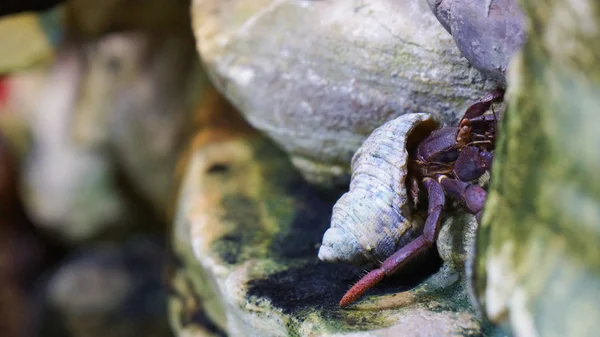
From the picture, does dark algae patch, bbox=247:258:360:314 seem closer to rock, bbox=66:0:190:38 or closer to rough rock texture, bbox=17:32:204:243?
rough rock texture, bbox=17:32:204:243

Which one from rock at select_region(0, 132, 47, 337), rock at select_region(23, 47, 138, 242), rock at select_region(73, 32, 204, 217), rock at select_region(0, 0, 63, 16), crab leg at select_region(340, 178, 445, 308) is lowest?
rock at select_region(0, 132, 47, 337)

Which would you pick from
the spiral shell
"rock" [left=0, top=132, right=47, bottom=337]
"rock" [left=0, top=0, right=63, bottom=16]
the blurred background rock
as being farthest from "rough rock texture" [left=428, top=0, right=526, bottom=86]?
"rock" [left=0, top=132, right=47, bottom=337]

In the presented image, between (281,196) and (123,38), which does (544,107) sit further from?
(123,38)

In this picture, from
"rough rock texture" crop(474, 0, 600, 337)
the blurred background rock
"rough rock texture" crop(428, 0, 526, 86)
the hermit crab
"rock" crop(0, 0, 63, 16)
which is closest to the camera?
"rough rock texture" crop(474, 0, 600, 337)

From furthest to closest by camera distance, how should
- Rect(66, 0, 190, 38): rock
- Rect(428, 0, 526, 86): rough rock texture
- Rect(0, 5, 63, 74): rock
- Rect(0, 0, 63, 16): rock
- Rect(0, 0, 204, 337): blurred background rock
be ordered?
Rect(0, 0, 204, 337): blurred background rock
Rect(66, 0, 190, 38): rock
Rect(0, 5, 63, 74): rock
Rect(0, 0, 63, 16): rock
Rect(428, 0, 526, 86): rough rock texture

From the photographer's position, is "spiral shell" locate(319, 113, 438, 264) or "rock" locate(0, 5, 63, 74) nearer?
"spiral shell" locate(319, 113, 438, 264)

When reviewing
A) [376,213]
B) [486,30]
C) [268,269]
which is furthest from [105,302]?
[486,30]

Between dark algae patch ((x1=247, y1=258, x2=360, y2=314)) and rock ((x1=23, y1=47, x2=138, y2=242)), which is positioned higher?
dark algae patch ((x1=247, y1=258, x2=360, y2=314))
